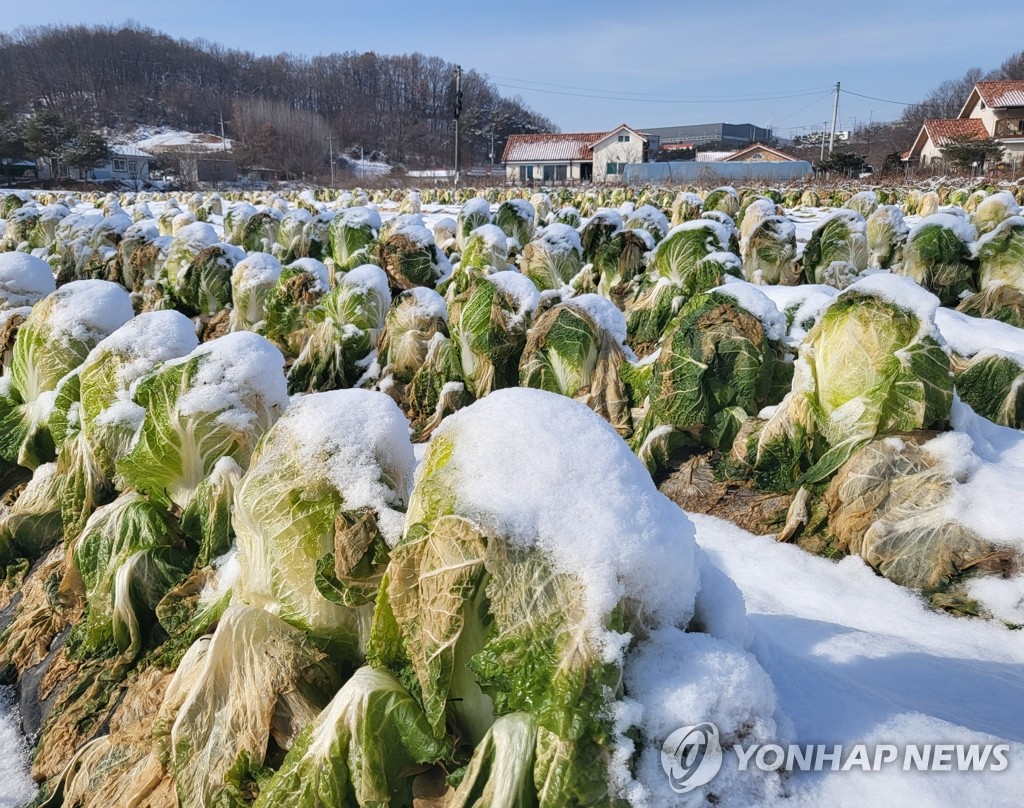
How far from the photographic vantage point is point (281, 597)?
80.6 inches

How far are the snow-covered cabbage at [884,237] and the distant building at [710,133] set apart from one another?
3537 inches

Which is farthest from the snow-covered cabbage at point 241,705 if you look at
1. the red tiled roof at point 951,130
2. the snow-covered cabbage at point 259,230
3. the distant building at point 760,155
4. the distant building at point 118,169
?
the distant building at point 118,169

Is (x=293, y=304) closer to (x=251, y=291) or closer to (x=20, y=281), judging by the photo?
(x=251, y=291)

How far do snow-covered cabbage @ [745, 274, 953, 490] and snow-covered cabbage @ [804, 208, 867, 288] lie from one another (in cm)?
579

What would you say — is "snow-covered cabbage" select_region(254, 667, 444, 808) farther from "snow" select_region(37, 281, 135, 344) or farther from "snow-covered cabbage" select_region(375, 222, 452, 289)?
"snow-covered cabbage" select_region(375, 222, 452, 289)

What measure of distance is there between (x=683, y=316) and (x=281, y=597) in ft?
10.7

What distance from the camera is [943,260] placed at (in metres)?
7.90

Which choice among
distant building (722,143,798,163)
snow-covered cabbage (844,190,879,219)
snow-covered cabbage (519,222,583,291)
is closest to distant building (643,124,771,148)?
distant building (722,143,798,163)

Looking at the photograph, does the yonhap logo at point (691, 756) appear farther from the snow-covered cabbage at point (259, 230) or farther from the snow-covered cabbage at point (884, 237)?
the snow-covered cabbage at point (259, 230)

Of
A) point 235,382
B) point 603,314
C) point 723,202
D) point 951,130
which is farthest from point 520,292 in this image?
point 951,130

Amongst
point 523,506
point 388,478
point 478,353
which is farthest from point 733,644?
point 478,353

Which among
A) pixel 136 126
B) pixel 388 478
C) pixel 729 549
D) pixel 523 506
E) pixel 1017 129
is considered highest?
pixel 136 126

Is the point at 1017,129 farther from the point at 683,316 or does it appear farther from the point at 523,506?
the point at 523,506

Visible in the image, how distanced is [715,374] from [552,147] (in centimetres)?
6551
